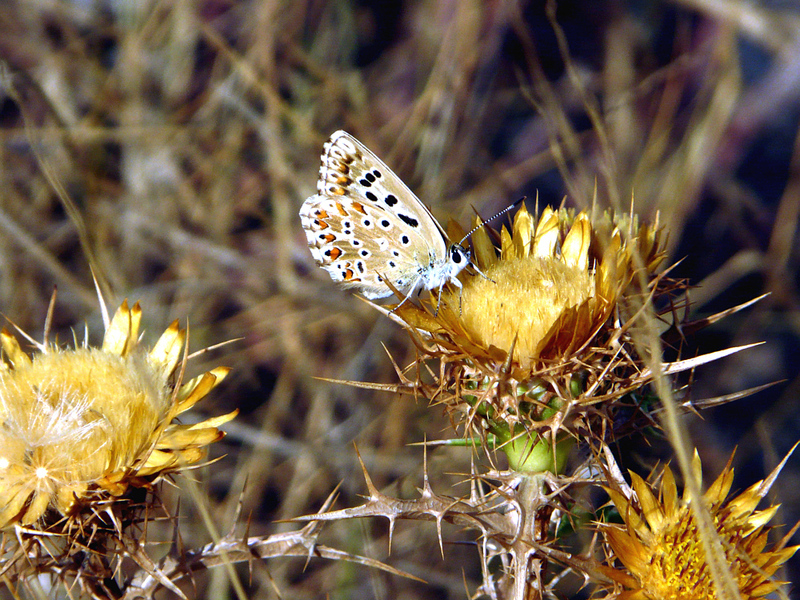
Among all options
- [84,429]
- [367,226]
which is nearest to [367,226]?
[367,226]

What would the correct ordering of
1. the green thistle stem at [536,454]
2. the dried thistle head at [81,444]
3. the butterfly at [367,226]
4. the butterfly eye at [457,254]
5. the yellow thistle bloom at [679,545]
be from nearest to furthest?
1. the yellow thistle bloom at [679,545]
2. the dried thistle head at [81,444]
3. the green thistle stem at [536,454]
4. the butterfly eye at [457,254]
5. the butterfly at [367,226]

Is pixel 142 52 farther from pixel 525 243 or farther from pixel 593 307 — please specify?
pixel 593 307

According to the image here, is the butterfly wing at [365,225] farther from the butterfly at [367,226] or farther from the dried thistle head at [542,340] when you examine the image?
the dried thistle head at [542,340]

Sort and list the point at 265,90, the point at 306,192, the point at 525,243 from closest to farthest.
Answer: the point at 525,243 → the point at 265,90 → the point at 306,192

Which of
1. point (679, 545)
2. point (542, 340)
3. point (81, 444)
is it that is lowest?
point (679, 545)

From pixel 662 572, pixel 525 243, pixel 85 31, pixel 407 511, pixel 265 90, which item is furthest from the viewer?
pixel 85 31

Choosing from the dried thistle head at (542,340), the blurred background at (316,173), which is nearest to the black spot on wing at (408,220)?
the dried thistle head at (542,340)

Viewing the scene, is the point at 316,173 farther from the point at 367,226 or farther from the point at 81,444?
the point at 81,444

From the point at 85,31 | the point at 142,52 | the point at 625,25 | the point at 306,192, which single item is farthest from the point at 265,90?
the point at 625,25
